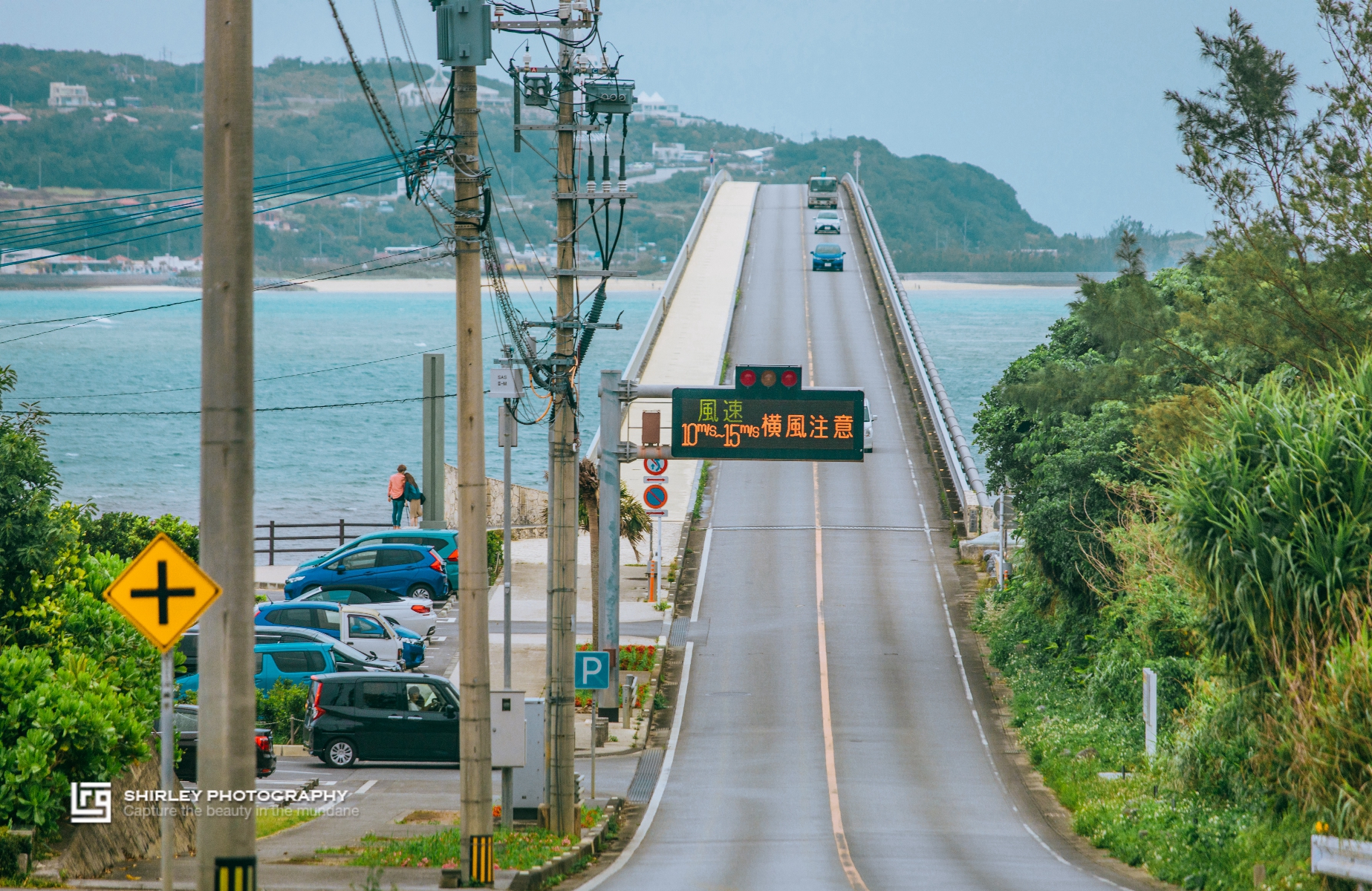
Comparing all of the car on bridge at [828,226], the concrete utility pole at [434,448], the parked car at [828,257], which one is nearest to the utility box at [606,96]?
the concrete utility pole at [434,448]

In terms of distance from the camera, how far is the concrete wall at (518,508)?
46.3 m

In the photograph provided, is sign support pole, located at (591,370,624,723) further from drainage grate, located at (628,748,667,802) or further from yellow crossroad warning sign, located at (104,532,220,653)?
yellow crossroad warning sign, located at (104,532,220,653)

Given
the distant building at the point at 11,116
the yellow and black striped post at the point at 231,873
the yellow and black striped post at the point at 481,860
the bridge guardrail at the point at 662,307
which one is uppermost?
the distant building at the point at 11,116

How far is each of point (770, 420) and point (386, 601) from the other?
38.1ft

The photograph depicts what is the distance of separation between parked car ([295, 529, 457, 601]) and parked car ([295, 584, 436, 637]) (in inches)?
55.5

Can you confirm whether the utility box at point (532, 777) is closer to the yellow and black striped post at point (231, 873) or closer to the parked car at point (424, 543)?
the yellow and black striped post at point (231, 873)

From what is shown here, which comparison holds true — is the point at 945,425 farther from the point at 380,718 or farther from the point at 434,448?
the point at 380,718

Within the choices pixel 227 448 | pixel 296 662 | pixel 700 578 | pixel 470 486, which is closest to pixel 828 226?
pixel 700 578

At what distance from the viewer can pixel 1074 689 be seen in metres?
31.6

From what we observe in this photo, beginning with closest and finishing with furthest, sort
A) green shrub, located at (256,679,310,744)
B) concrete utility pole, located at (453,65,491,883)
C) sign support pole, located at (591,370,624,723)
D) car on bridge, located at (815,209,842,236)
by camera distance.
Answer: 1. concrete utility pole, located at (453,65,491,883)
2. green shrub, located at (256,679,310,744)
3. sign support pole, located at (591,370,624,723)
4. car on bridge, located at (815,209,842,236)

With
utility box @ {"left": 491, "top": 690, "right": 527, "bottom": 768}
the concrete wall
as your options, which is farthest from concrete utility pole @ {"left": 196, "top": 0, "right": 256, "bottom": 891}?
the concrete wall

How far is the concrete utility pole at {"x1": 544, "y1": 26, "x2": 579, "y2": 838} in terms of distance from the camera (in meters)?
21.7

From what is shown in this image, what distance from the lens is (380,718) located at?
25.7 m

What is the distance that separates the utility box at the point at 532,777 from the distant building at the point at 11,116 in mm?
188549
